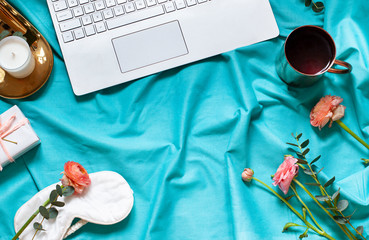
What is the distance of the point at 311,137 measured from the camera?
2.50ft

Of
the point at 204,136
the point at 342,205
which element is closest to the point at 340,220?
the point at 342,205

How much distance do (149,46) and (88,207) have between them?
0.32 meters

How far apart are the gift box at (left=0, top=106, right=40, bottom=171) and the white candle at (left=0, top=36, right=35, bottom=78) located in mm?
79

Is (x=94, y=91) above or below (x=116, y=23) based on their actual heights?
below

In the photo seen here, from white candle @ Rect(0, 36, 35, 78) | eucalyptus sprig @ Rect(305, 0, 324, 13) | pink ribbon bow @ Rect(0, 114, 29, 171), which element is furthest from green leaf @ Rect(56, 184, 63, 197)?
eucalyptus sprig @ Rect(305, 0, 324, 13)

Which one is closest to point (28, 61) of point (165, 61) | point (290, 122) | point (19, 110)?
point (19, 110)

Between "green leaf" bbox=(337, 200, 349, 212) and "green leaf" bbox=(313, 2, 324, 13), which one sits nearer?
"green leaf" bbox=(337, 200, 349, 212)

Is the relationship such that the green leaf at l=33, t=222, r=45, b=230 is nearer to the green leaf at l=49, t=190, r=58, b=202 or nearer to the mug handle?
the green leaf at l=49, t=190, r=58, b=202

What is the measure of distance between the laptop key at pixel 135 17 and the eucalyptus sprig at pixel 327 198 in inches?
14.0

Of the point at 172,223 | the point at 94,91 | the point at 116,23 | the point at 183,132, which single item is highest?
the point at 116,23

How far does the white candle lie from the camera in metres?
0.71

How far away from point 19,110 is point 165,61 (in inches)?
11.4

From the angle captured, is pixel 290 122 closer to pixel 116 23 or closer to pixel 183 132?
pixel 183 132

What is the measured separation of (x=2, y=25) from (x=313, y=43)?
1.94ft
